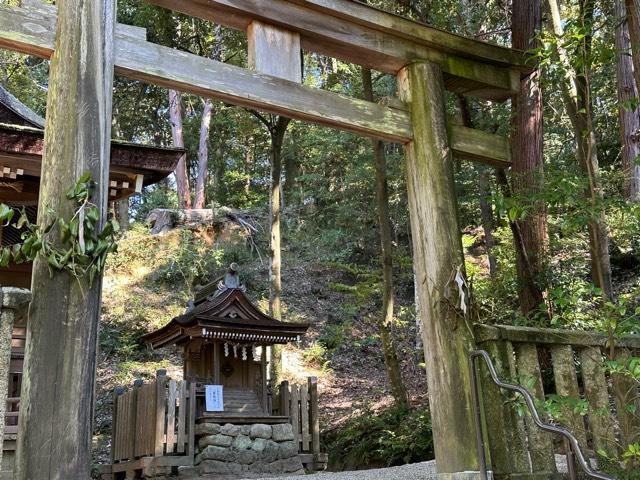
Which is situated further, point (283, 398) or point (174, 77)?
point (283, 398)

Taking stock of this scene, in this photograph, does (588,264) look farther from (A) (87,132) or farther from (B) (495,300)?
(A) (87,132)

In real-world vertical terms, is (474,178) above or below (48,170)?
above

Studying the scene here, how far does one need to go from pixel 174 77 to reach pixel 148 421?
6115mm

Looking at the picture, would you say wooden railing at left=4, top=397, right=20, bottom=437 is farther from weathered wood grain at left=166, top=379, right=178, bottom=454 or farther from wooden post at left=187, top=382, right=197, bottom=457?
wooden post at left=187, top=382, right=197, bottom=457

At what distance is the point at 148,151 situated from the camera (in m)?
6.36

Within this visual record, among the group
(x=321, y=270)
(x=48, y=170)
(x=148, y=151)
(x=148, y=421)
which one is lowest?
(x=148, y=421)

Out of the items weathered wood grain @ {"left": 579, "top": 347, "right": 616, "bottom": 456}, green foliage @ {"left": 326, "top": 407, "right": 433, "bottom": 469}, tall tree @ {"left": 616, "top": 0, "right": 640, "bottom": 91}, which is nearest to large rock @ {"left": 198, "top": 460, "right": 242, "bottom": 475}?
green foliage @ {"left": 326, "top": 407, "right": 433, "bottom": 469}

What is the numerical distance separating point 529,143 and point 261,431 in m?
5.82

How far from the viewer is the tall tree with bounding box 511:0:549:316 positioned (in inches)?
296

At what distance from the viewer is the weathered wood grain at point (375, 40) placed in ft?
13.7

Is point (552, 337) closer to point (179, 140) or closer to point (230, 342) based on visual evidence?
point (230, 342)

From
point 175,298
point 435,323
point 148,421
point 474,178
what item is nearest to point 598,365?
point 435,323

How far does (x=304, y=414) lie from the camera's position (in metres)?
9.73

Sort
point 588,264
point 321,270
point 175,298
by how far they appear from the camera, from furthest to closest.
→ point 321,270, point 175,298, point 588,264
